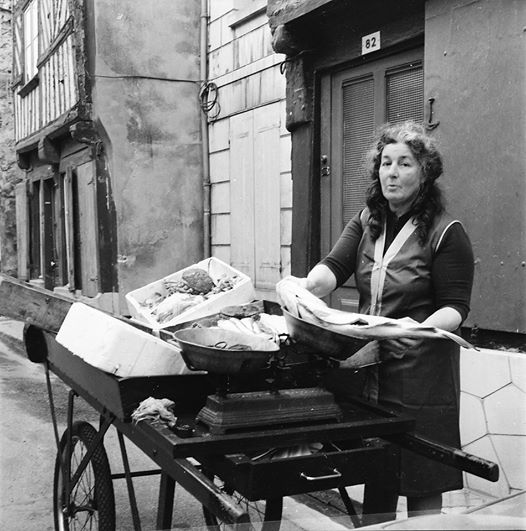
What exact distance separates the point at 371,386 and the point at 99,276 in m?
7.70

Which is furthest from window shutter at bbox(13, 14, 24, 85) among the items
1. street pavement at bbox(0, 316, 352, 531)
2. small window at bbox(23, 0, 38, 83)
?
street pavement at bbox(0, 316, 352, 531)

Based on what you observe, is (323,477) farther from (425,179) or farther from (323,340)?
(425,179)

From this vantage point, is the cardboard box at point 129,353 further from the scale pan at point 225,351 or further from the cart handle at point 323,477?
the cart handle at point 323,477

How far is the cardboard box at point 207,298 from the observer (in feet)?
16.6

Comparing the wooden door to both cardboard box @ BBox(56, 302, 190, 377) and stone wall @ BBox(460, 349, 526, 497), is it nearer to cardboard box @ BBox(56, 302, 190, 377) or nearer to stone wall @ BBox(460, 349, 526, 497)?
stone wall @ BBox(460, 349, 526, 497)

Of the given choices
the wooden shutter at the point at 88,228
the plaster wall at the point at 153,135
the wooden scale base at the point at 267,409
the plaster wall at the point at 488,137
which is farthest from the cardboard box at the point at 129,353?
the wooden shutter at the point at 88,228

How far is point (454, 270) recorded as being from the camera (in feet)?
8.35

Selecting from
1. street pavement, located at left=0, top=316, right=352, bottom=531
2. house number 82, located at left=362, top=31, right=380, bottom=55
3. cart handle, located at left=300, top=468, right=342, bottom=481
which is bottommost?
street pavement, located at left=0, top=316, right=352, bottom=531

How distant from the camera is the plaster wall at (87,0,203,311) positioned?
951 centimetres

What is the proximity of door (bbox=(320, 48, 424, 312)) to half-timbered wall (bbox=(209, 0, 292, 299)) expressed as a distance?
1423 millimetres

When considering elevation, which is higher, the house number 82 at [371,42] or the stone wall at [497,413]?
the house number 82 at [371,42]

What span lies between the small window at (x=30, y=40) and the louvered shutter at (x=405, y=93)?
29.0 feet

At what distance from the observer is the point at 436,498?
104 inches

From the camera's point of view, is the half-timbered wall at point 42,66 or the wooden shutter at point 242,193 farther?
the half-timbered wall at point 42,66
